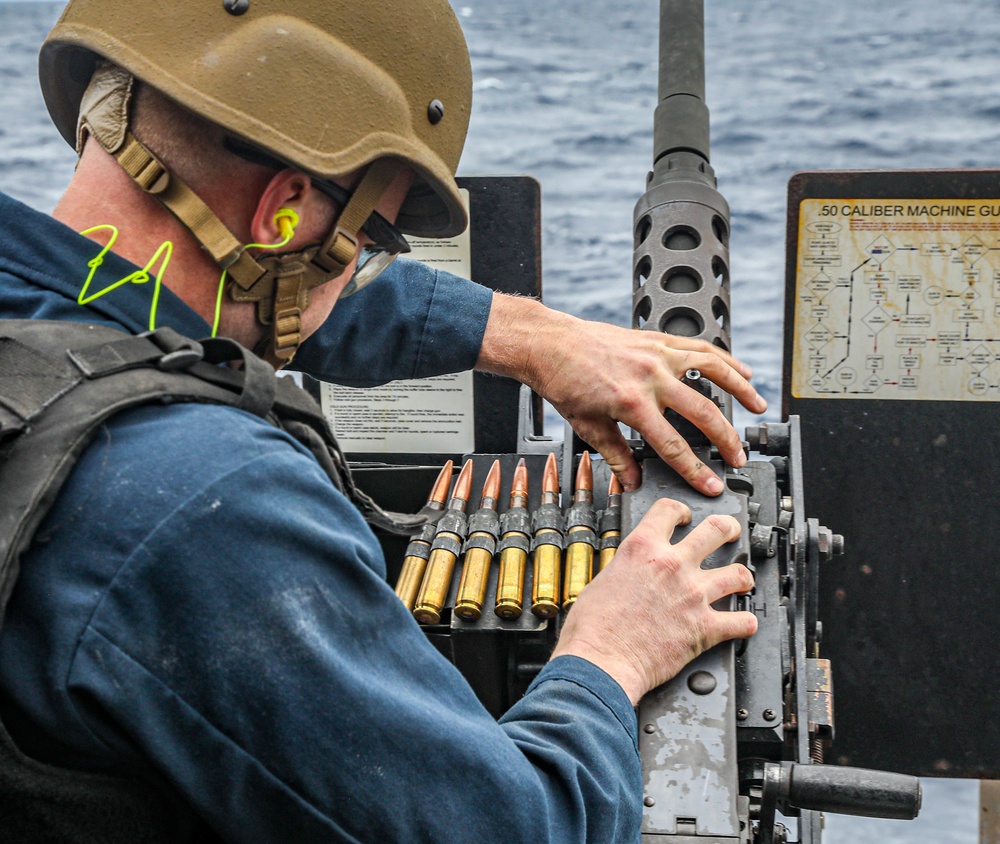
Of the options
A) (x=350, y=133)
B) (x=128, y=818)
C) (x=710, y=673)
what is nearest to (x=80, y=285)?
(x=350, y=133)

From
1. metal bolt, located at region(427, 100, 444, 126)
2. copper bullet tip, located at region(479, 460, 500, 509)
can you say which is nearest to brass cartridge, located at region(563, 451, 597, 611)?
copper bullet tip, located at region(479, 460, 500, 509)

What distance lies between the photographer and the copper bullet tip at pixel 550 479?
3.30m

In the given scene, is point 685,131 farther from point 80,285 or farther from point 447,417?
point 80,285

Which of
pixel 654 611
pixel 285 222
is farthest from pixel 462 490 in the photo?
pixel 285 222

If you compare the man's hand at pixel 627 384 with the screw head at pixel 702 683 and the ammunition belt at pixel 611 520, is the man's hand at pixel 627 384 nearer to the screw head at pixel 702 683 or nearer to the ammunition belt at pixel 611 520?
the ammunition belt at pixel 611 520

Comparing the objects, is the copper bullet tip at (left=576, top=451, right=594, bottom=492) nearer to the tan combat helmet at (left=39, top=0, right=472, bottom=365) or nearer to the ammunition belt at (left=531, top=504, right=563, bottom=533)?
the ammunition belt at (left=531, top=504, right=563, bottom=533)

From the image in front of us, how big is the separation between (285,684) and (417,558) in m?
1.55

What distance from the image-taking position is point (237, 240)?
1.94 metres

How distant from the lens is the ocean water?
427 inches

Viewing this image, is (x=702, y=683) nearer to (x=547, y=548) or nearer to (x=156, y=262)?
(x=547, y=548)

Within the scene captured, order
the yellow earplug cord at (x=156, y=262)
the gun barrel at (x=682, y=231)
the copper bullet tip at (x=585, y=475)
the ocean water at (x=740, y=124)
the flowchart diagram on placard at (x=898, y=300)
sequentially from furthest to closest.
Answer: the ocean water at (x=740, y=124), the flowchart diagram on placard at (x=898, y=300), the gun barrel at (x=682, y=231), the copper bullet tip at (x=585, y=475), the yellow earplug cord at (x=156, y=262)

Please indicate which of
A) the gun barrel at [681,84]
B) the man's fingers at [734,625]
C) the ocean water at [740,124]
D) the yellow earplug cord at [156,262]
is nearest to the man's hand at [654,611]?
the man's fingers at [734,625]

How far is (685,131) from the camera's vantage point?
421cm

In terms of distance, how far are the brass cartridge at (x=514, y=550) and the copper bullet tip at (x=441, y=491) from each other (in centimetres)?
19
